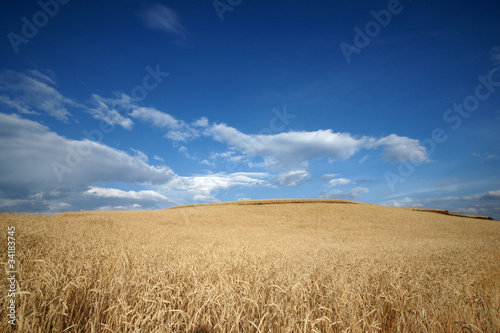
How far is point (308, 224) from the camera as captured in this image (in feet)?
96.9

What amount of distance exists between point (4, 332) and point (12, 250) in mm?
4520

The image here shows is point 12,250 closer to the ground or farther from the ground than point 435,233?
farther from the ground

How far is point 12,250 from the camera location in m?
5.17

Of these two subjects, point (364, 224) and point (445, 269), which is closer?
point (445, 269)

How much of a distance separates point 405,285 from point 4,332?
605cm

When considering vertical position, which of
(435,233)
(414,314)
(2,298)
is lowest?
(435,233)

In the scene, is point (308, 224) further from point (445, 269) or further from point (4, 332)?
point (4, 332)

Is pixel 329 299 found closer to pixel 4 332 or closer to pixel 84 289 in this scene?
pixel 84 289

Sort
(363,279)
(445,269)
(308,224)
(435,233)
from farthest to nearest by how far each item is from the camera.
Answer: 1. (308,224)
2. (435,233)
3. (445,269)
4. (363,279)

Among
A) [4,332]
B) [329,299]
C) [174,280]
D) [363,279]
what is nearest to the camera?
[4,332]

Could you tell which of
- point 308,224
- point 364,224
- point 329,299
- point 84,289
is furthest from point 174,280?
point 364,224

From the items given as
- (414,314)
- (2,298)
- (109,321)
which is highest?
(2,298)

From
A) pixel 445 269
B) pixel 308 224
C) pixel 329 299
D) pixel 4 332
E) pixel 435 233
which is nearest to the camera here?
pixel 4 332

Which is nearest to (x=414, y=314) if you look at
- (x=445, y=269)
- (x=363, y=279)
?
(x=363, y=279)
